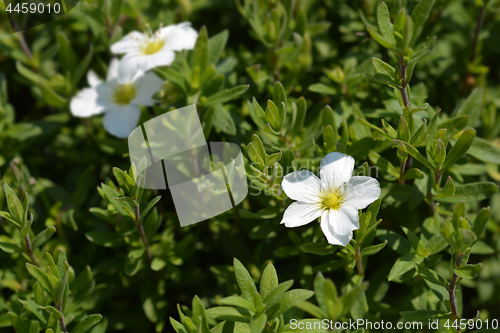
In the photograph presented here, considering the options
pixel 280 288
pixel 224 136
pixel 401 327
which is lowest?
pixel 401 327

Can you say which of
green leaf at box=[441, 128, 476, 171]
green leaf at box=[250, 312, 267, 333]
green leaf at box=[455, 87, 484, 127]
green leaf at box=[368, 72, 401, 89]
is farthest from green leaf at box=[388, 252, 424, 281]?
green leaf at box=[455, 87, 484, 127]

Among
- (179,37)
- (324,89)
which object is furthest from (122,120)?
(324,89)

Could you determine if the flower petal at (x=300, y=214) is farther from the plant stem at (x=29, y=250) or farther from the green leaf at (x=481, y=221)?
the plant stem at (x=29, y=250)

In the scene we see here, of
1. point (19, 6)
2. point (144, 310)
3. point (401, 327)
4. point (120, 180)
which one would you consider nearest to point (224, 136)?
point (120, 180)

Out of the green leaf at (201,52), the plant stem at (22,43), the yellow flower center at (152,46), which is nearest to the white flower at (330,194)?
the green leaf at (201,52)

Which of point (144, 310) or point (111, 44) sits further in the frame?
point (111, 44)

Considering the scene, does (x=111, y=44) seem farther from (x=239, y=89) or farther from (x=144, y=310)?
(x=144, y=310)
